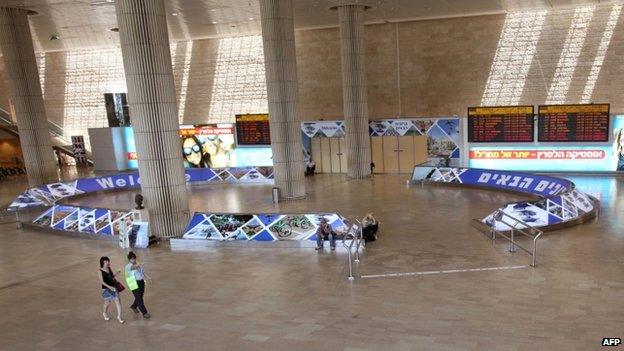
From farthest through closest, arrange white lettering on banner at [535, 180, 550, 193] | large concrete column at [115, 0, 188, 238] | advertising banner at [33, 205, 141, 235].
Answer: white lettering on banner at [535, 180, 550, 193]
advertising banner at [33, 205, 141, 235]
large concrete column at [115, 0, 188, 238]

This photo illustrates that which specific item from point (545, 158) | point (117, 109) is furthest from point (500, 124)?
point (117, 109)

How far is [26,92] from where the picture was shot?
2464 centimetres

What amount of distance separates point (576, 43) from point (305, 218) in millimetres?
19803

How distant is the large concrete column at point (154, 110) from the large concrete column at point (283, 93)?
573 cm

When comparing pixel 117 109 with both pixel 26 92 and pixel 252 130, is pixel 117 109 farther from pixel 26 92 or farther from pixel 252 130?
pixel 252 130

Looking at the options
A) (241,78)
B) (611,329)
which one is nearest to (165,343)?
(611,329)

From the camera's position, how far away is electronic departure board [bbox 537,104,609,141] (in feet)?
74.5

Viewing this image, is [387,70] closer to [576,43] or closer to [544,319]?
[576,43]

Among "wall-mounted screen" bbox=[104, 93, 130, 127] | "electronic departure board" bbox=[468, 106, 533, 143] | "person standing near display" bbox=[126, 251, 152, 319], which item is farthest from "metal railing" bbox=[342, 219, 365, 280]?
"wall-mounted screen" bbox=[104, 93, 130, 127]

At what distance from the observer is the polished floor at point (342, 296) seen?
7.98 m

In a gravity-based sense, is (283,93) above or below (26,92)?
below

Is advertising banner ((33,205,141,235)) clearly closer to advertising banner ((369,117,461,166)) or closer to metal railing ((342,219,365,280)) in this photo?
metal railing ((342,219,365,280))

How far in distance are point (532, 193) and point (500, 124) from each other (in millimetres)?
6565

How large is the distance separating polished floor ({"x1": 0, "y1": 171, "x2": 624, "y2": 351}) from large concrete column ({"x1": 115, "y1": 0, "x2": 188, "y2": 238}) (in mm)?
1476
